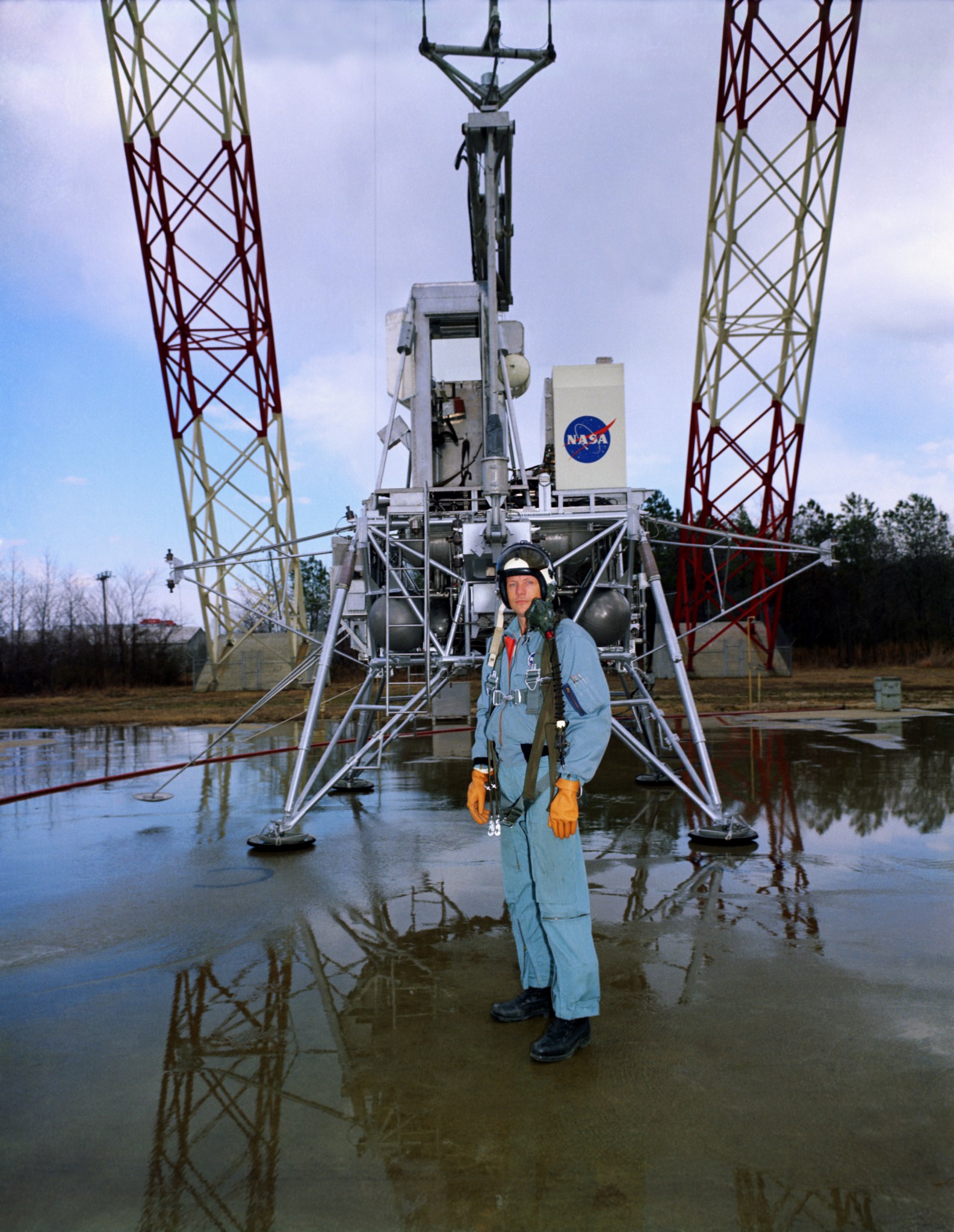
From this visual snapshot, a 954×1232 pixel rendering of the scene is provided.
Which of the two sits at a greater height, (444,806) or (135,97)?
A: (135,97)

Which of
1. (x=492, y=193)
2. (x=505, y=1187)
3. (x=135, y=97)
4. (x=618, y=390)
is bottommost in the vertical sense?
(x=505, y=1187)

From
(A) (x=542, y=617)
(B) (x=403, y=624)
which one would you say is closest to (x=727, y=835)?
(B) (x=403, y=624)

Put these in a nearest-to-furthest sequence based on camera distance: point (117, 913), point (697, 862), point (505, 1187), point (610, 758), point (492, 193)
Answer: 1. point (505, 1187)
2. point (117, 913)
3. point (697, 862)
4. point (492, 193)
5. point (610, 758)

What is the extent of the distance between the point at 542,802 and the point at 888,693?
1773cm

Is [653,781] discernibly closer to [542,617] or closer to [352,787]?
[352,787]

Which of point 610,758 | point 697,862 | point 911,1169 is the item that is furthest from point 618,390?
point 911,1169

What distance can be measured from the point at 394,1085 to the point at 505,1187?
2.51 feet

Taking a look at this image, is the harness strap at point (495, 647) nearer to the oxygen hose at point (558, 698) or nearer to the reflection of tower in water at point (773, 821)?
the oxygen hose at point (558, 698)

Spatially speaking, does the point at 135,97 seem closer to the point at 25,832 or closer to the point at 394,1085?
the point at 25,832

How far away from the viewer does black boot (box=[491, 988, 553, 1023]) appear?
13.1 ft

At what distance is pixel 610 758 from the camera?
12.9 m

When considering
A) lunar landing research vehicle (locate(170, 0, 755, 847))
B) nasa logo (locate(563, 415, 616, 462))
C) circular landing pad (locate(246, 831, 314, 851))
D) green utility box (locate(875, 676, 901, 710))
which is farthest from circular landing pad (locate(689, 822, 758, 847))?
green utility box (locate(875, 676, 901, 710))

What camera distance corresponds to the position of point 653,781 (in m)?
10.2

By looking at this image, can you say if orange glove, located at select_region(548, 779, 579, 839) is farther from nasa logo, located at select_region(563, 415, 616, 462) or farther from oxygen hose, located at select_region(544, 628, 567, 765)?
nasa logo, located at select_region(563, 415, 616, 462)
